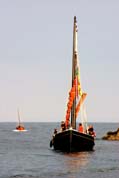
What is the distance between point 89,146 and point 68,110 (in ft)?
16.0

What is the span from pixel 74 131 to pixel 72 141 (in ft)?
4.87

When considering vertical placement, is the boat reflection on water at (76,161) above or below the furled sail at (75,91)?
below

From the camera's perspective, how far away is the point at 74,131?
63.3 metres

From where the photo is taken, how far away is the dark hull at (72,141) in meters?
63.5

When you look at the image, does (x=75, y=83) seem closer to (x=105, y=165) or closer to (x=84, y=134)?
(x=84, y=134)

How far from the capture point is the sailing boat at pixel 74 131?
6394cm

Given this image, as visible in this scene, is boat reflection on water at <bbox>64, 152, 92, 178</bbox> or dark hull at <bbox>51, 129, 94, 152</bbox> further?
dark hull at <bbox>51, 129, 94, 152</bbox>

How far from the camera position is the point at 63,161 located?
193 feet

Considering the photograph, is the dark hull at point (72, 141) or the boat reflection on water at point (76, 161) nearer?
the boat reflection on water at point (76, 161)

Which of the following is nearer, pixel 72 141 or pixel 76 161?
pixel 76 161

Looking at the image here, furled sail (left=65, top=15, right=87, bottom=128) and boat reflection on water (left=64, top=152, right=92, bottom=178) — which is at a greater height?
furled sail (left=65, top=15, right=87, bottom=128)

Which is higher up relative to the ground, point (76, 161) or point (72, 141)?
point (72, 141)

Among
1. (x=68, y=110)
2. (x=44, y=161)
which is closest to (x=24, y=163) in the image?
(x=44, y=161)

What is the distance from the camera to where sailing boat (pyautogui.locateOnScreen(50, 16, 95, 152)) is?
210ft
